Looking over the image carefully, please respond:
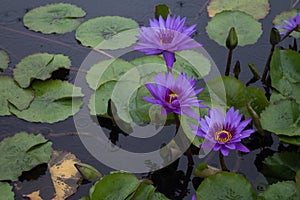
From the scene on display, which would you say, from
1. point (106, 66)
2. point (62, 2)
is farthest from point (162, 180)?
point (62, 2)

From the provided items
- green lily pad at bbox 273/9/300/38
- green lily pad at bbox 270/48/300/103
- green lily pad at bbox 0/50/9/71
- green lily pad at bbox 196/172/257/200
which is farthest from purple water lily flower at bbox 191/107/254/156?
green lily pad at bbox 0/50/9/71

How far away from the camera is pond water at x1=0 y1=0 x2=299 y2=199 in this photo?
1965 mm

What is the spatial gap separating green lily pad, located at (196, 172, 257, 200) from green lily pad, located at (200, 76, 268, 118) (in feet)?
1.33

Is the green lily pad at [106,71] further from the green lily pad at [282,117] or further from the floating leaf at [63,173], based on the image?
the green lily pad at [282,117]

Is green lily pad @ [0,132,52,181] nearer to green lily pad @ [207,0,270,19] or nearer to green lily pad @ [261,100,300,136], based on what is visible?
green lily pad @ [261,100,300,136]

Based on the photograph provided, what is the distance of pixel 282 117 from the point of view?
1848mm

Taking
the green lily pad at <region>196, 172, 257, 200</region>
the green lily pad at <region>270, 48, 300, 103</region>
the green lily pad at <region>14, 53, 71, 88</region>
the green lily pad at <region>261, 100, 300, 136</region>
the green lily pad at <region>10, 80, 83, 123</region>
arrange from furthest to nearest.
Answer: the green lily pad at <region>14, 53, 71, 88</region>
the green lily pad at <region>10, 80, 83, 123</region>
the green lily pad at <region>270, 48, 300, 103</region>
the green lily pad at <region>261, 100, 300, 136</region>
the green lily pad at <region>196, 172, 257, 200</region>

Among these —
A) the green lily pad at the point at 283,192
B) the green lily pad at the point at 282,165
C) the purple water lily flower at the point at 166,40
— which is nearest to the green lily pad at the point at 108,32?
the purple water lily flower at the point at 166,40

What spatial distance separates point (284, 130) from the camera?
1797 mm

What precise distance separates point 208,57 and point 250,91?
1.50ft

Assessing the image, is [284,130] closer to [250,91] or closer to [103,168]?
[250,91]

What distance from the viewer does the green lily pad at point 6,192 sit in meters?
1.87

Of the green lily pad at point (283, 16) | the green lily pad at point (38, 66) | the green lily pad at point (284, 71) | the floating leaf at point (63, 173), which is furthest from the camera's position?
the green lily pad at point (283, 16)

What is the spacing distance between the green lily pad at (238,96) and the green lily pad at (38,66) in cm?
79
